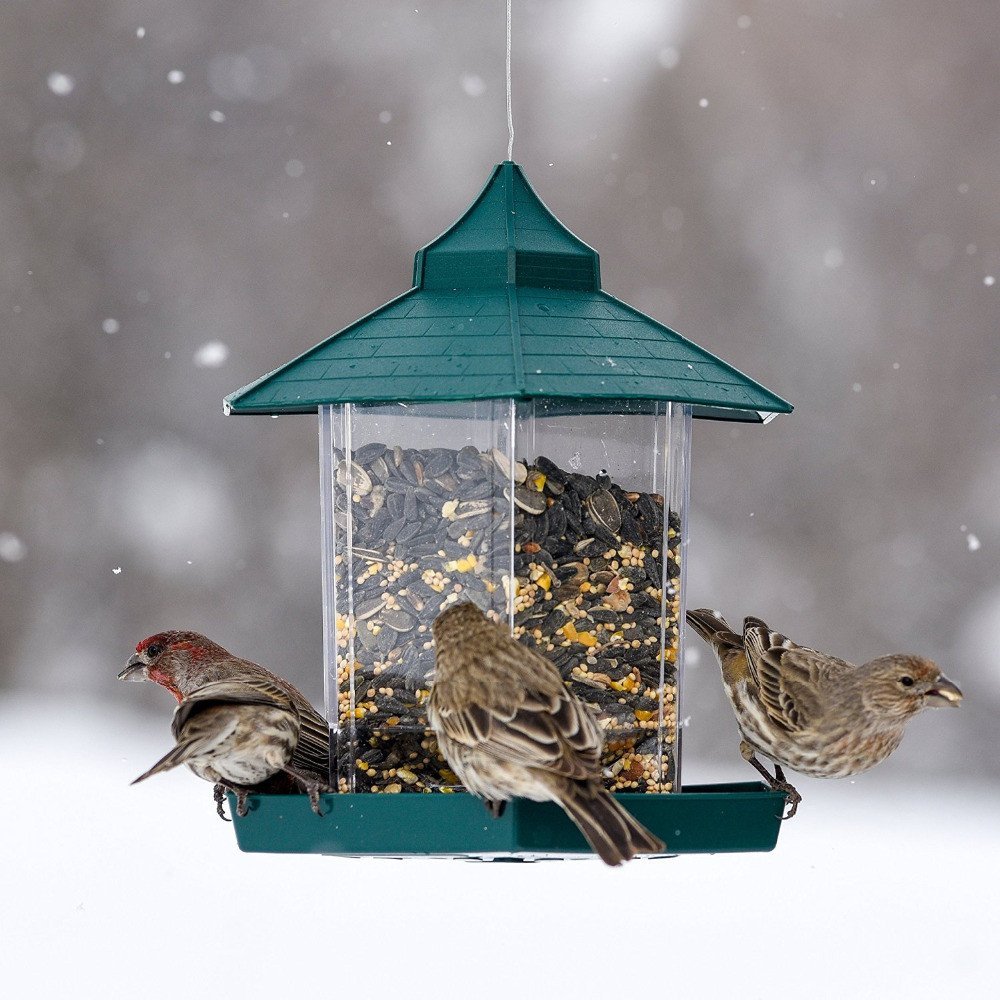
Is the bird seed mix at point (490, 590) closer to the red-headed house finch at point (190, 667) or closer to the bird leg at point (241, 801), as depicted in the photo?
the bird leg at point (241, 801)

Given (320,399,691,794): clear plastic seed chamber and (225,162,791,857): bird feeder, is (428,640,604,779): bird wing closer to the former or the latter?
(225,162,791,857): bird feeder

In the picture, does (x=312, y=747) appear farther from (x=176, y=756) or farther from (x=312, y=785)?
(x=176, y=756)

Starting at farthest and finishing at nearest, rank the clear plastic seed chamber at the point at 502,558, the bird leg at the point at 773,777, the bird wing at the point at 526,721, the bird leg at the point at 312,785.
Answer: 1. the bird leg at the point at 773,777
2. the clear plastic seed chamber at the point at 502,558
3. the bird leg at the point at 312,785
4. the bird wing at the point at 526,721

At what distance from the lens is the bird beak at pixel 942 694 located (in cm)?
605

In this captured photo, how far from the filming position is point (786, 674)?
6727mm

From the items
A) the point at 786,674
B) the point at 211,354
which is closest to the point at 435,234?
the point at 211,354

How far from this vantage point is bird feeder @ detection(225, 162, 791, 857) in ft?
18.8

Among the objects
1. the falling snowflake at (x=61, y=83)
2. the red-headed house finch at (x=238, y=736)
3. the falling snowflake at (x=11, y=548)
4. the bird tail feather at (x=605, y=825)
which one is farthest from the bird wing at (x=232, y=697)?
the falling snowflake at (x=61, y=83)

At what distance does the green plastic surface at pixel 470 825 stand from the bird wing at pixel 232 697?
345 millimetres

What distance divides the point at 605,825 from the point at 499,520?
48.0 inches

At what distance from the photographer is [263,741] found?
6.09 m

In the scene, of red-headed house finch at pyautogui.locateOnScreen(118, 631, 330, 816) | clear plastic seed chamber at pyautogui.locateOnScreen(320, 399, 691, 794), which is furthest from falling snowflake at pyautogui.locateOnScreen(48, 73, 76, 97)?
clear plastic seed chamber at pyautogui.locateOnScreen(320, 399, 691, 794)

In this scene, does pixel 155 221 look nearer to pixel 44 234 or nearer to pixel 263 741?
pixel 44 234

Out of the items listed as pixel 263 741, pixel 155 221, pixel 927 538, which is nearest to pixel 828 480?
pixel 927 538
